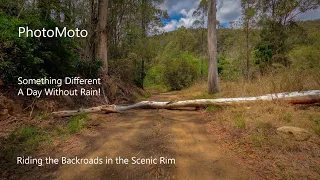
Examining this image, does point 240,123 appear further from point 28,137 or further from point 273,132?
point 28,137

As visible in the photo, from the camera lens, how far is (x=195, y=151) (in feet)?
10.0

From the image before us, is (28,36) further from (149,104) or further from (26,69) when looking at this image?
(149,104)

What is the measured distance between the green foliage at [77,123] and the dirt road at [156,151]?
0.81 feet

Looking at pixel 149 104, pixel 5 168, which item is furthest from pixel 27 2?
pixel 5 168

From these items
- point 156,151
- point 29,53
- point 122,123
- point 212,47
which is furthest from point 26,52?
point 212,47

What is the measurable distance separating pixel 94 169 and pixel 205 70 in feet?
69.2

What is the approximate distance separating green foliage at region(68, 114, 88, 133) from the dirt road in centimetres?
25

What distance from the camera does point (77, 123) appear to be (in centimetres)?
430

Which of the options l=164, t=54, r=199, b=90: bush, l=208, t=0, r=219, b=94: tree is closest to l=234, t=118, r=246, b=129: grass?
l=208, t=0, r=219, b=94: tree

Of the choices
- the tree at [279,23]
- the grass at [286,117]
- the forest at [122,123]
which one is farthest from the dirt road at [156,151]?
the tree at [279,23]

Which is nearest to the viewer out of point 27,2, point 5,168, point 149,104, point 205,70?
point 5,168

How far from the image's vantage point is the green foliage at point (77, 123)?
13.2 feet

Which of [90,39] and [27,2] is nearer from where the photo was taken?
[27,2]

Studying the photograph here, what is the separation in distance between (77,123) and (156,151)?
2271 mm
